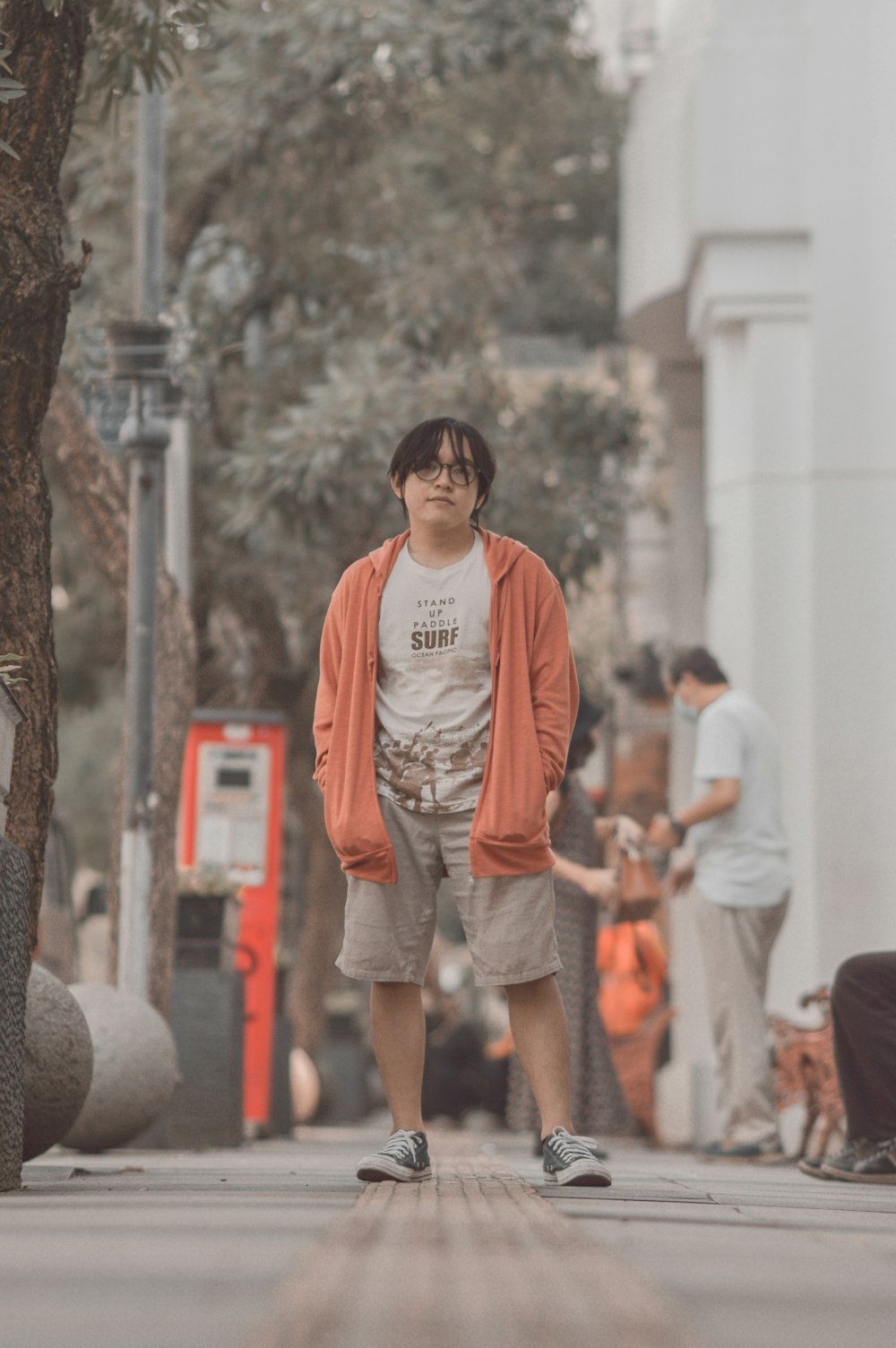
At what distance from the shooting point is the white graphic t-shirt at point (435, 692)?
17.7 feet

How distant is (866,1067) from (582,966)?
2.38 m

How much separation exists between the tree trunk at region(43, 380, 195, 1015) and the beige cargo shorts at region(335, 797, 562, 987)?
265 inches

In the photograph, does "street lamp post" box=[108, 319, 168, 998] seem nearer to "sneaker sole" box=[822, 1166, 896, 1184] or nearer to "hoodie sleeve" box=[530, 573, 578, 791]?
"sneaker sole" box=[822, 1166, 896, 1184]

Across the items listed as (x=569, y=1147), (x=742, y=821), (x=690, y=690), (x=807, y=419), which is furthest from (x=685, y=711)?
(x=569, y=1147)

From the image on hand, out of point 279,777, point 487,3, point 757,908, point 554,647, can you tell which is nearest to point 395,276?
point 487,3

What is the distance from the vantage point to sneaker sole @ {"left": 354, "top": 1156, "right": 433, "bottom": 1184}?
5.17 m

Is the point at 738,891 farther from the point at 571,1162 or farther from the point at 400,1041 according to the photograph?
the point at 571,1162

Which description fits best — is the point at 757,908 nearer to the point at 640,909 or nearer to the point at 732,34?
the point at 640,909

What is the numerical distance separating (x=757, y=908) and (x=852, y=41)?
5835 millimetres

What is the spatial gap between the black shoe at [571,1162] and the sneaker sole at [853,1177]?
1.31m

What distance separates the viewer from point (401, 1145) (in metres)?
5.30

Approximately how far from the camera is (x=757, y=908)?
9016mm

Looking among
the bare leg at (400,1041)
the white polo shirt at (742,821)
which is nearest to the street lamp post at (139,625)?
the white polo shirt at (742,821)

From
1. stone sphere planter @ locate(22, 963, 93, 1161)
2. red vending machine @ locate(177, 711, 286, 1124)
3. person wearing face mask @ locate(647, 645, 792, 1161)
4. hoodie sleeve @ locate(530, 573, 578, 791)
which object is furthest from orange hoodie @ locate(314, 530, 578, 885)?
red vending machine @ locate(177, 711, 286, 1124)
